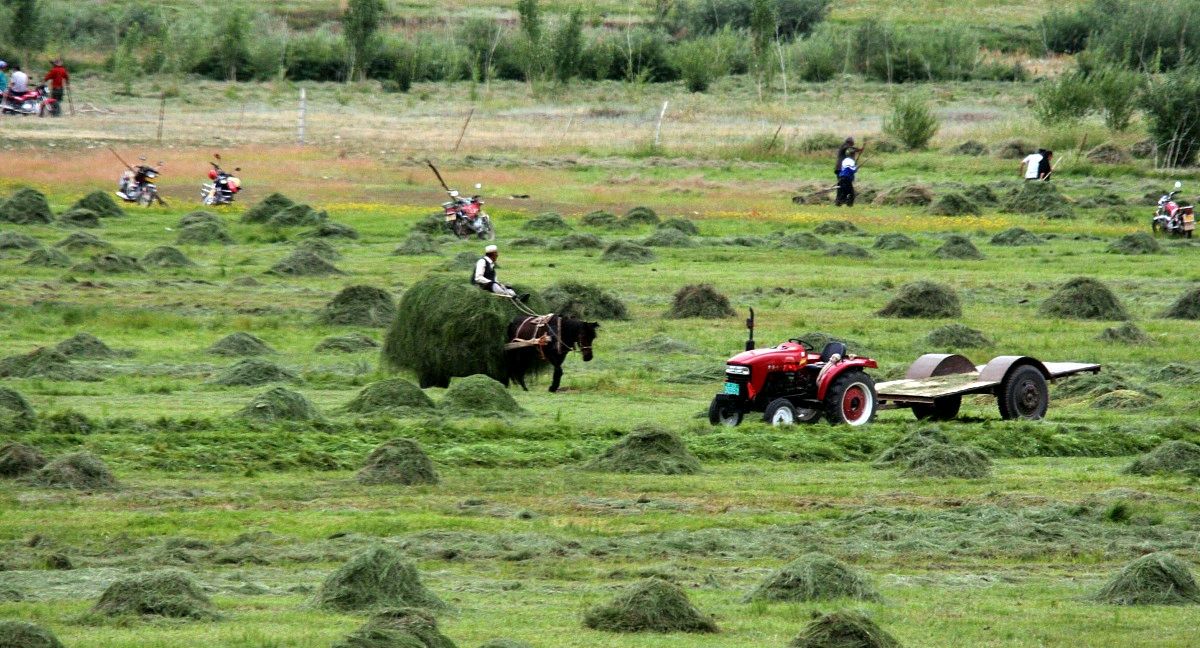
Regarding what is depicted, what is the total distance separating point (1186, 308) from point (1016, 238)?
13.4 metres

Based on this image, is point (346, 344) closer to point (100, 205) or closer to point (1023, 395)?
point (1023, 395)

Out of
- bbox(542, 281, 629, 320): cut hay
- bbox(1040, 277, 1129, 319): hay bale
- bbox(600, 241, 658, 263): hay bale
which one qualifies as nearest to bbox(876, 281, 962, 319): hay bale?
bbox(1040, 277, 1129, 319): hay bale

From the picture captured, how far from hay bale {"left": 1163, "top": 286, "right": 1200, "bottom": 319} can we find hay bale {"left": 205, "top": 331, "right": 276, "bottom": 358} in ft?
56.3

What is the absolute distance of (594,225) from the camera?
52.4 m

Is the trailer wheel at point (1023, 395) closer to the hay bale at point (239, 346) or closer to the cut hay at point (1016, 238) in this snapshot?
the hay bale at point (239, 346)

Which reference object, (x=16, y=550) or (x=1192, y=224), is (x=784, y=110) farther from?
Result: (x=16, y=550)

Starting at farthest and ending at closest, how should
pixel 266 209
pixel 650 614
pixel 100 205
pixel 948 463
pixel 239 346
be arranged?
pixel 100 205, pixel 266 209, pixel 239 346, pixel 948 463, pixel 650 614

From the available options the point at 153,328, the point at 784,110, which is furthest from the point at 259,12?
the point at 153,328

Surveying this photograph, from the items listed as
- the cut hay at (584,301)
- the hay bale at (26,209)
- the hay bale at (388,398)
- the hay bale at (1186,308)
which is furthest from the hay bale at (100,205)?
the hay bale at (388,398)

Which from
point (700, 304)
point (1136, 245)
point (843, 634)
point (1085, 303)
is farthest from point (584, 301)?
point (843, 634)

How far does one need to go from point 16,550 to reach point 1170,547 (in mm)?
10020

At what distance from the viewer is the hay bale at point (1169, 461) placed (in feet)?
68.1

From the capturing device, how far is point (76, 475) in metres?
19.0

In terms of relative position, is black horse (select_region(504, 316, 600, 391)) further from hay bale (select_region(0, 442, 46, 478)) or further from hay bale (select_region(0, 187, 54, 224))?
hay bale (select_region(0, 187, 54, 224))
